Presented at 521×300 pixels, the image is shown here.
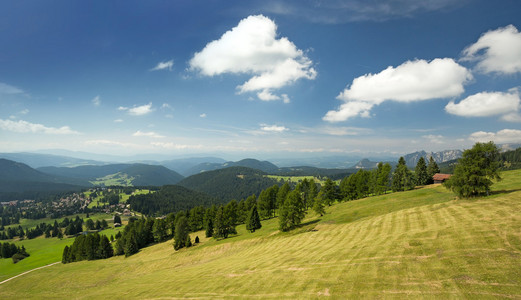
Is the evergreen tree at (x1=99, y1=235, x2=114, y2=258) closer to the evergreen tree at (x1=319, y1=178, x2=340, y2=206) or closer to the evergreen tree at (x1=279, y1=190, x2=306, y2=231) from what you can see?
the evergreen tree at (x1=279, y1=190, x2=306, y2=231)

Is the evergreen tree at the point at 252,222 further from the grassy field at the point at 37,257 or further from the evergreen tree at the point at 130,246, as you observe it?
the grassy field at the point at 37,257

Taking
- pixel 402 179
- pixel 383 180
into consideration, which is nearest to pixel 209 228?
pixel 383 180

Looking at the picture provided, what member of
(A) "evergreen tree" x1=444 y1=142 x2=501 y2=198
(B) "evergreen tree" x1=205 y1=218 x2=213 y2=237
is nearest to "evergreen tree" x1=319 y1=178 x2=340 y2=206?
(A) "evergreen tree" x1=444 y1=142 x2=501 y2=198

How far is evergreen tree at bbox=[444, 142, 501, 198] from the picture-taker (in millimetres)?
36812

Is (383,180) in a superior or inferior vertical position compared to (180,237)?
superior

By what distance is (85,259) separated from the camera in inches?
3152

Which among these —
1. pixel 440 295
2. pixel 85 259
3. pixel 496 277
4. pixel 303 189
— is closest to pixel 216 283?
pixel 440 295

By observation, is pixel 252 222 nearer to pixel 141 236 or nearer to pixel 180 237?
pixel 180 237

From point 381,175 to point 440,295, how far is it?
231 ft

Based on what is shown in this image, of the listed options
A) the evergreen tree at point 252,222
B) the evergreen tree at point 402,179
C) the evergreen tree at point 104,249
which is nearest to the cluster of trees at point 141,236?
the evergreen tree at point 104,249

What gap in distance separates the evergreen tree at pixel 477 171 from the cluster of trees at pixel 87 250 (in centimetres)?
11444

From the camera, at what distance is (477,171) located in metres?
A: 37.5

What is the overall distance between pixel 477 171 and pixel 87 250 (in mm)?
122500

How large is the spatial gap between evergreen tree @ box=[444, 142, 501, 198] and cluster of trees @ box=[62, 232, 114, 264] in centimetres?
11444
